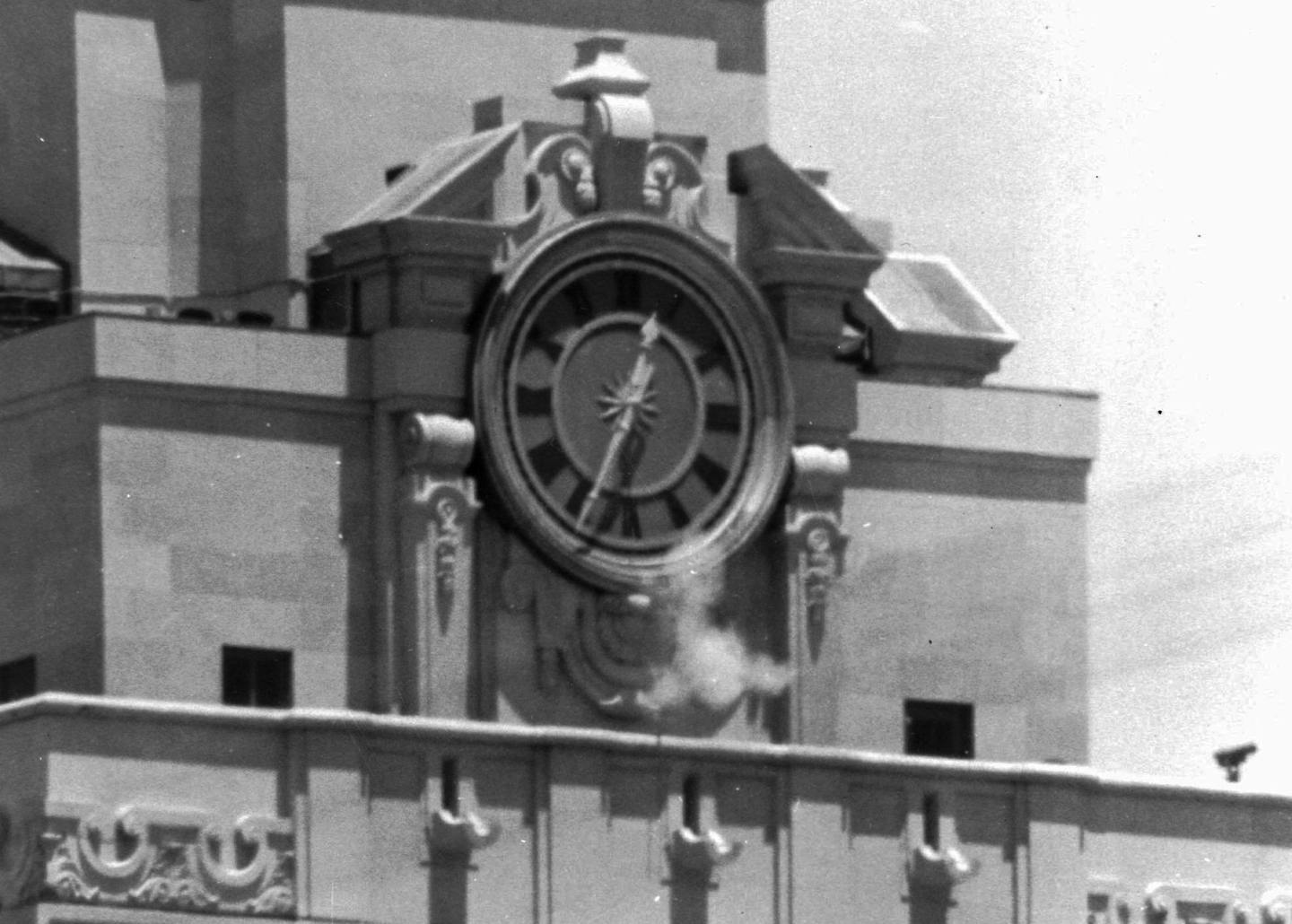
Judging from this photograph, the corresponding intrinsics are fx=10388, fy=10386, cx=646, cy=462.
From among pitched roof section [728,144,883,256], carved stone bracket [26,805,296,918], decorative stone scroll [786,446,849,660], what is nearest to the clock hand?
pitched roof section [728,144,883,256]

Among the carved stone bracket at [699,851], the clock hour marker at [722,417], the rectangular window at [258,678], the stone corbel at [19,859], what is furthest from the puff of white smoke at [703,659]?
the stone corbel at [19,859]

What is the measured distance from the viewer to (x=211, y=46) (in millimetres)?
83688

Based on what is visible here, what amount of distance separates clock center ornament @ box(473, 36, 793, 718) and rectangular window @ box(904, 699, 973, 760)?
7.01ft

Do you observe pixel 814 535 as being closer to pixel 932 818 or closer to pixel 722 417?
pixel 722 417

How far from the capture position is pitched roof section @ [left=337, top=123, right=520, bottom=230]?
3201 inches

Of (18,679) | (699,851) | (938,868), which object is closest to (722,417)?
(699,851)

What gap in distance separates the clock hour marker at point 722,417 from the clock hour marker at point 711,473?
0.26 metres

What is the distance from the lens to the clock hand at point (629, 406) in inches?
3223

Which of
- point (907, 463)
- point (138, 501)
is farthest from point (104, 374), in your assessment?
point (907, 463)

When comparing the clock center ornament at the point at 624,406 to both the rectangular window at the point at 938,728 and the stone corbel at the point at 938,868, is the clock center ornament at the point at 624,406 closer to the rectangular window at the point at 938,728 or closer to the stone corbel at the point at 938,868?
the stone corbel at the point at 938,868

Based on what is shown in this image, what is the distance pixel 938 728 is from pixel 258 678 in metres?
6.46

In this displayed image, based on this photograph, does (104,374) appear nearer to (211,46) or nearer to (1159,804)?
(211,46)

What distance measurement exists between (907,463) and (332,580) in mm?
5656

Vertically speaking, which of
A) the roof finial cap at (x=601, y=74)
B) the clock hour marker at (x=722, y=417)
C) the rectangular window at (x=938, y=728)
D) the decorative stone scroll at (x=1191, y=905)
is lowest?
the decorative stone scroll at (x=1191, y=905)
